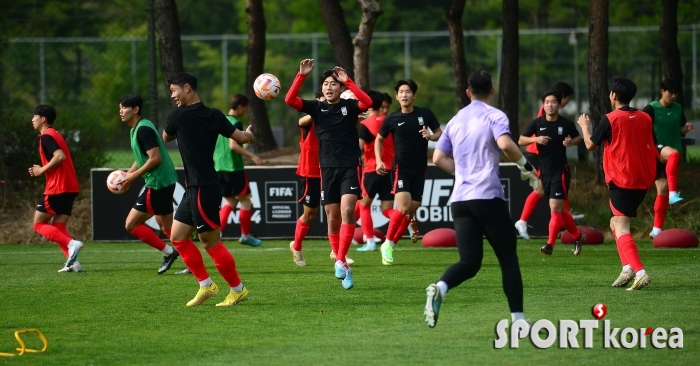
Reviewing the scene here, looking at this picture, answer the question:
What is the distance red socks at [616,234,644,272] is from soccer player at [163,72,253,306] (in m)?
3.63

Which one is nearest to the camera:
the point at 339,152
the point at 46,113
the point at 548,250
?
the point at 339,152

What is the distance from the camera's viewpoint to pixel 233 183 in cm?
1564

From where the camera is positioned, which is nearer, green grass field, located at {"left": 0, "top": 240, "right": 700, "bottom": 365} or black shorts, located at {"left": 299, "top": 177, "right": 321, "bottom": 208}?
green grass field, located at {"left": 0, "top": 240, "right": 700, "bottom": 365}

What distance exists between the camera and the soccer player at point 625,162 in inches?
388

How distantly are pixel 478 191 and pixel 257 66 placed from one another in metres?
14.6

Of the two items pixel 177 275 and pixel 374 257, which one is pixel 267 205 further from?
pixel 177 275

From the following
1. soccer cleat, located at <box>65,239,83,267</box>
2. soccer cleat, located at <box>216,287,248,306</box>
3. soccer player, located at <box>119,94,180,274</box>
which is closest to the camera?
soccer cleat, located at <box>216,287,248,306</box>

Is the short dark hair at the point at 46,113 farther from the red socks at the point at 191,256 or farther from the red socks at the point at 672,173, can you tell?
the red socks at the point at 672,173

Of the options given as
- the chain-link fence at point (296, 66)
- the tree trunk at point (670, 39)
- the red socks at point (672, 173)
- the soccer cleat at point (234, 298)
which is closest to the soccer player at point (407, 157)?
the red socks at point (672, 173)

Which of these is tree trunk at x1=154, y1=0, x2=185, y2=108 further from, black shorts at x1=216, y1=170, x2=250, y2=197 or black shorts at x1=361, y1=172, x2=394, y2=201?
black shorts at x1=361, y1=172, x2=394, y2=201

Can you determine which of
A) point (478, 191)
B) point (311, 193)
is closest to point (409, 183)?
point (311, 193)

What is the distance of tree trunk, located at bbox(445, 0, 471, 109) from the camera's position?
20.4 m

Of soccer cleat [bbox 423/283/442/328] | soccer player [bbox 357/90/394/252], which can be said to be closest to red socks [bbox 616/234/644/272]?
soccer cleat [bbox 423/283/442/328]

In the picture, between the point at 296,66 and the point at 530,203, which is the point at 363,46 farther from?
the point at 296,66
